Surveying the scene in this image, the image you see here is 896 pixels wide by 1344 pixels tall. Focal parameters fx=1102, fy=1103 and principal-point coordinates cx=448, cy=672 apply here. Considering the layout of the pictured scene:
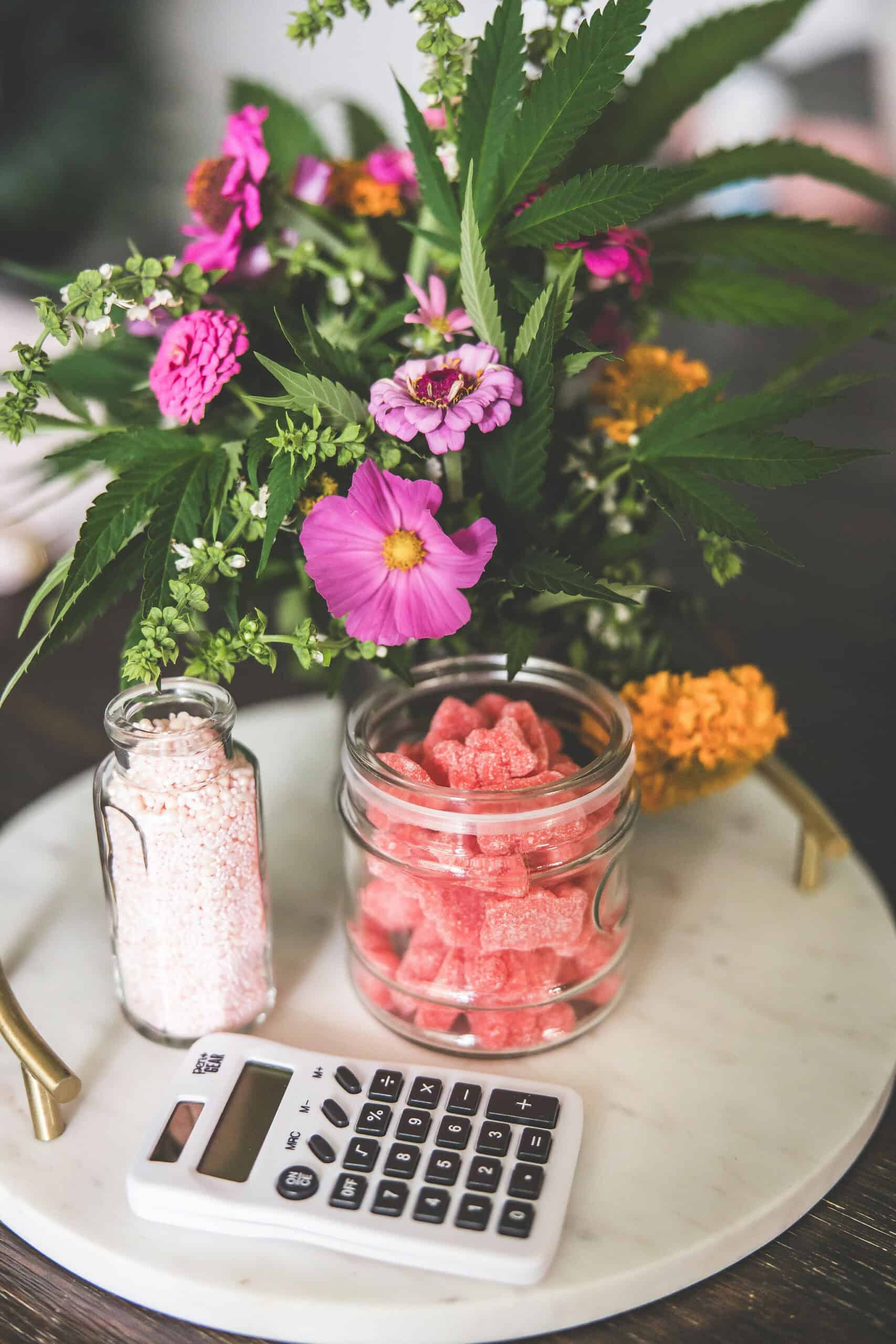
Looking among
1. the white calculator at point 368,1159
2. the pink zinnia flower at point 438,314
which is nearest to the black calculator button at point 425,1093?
the white calculator at point 368,1159

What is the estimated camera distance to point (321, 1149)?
1.83 ft

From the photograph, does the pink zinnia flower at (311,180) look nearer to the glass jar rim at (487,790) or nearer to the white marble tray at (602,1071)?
the glass jar rim at (487,790)

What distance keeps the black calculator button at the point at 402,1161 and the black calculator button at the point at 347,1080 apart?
0.04m

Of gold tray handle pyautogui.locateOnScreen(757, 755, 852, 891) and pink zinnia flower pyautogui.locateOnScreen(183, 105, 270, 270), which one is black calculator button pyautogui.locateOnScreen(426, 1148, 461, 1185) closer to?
gold tray handle pyautogui.locateOnScreen(757, 755, 852, 891)

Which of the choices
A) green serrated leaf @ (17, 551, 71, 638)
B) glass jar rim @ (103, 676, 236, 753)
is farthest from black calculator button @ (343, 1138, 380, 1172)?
green serrated leaf @ (17, 551, 71, 638)

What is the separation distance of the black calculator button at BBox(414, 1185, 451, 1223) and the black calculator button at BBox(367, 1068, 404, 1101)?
6 centimetres

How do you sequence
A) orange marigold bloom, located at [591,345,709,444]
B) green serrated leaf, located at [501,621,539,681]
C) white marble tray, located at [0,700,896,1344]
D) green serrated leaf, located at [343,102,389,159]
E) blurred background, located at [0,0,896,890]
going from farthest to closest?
blurred background, located at [0,0,896,890] → green serrated leaf, located at [343,102,389,159] → orange marigold bloom, located at [591,345,709,444] → green serrated leaf, located at [501,621,539,681] → white marble tray, located at [0,700,896,1344]

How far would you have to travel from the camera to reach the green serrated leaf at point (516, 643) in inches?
24.7

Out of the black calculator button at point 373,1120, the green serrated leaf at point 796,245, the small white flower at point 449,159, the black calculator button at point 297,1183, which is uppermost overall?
the small white flower at point 449,159

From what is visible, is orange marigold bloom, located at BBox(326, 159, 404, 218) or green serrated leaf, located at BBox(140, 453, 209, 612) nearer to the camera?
green serrated leaf, located at BBox(140, 453, 209, 612)

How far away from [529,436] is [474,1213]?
0.40m

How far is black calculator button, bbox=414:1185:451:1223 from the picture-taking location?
52 cm

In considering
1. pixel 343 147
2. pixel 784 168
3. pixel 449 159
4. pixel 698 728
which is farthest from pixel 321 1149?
pixel 343 147

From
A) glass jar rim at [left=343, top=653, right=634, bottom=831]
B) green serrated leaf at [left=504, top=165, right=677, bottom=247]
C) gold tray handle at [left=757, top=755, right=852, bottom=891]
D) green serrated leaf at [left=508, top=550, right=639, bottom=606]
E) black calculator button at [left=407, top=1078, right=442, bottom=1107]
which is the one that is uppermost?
green serrated leaf at [left=504, top=165, right=677, bottom=247]
